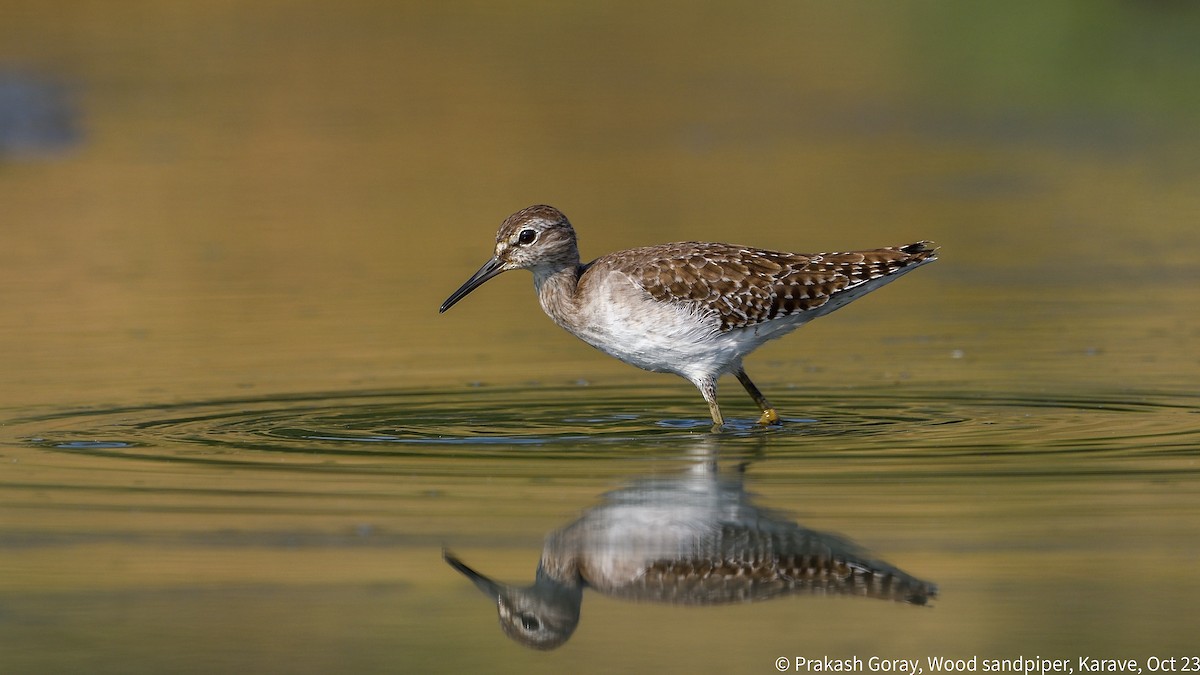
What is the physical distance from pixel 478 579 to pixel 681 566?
31.1 inches

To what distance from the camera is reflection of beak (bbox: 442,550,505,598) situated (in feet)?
24.9

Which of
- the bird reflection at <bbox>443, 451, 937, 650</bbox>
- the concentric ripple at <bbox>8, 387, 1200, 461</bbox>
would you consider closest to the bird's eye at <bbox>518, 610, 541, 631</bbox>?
the bird reflection at <bbox>443, 451, 937, 650</bbox>

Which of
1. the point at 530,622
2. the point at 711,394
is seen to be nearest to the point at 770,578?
the point at 530,622

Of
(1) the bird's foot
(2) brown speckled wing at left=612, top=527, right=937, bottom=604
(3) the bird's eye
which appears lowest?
(3) the bird's eye

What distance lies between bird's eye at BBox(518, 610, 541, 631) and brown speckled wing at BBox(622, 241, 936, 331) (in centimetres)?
435

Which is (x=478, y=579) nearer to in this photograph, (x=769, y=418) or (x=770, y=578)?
(x=770, y=578)

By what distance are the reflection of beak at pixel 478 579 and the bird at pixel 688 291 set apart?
3.48m

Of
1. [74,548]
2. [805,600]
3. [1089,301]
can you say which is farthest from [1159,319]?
[74,548]

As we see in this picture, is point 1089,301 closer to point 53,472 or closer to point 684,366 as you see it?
point 684,366

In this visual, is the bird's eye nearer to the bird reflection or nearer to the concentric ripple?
the bird reflection

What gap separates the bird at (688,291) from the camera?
37.7ft

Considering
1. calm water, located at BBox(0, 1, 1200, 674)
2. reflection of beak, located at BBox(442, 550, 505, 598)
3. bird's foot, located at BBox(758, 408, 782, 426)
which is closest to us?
calm water, located at BBox(0, 1, 1200, 674)

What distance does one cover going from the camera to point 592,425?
36.5 feet

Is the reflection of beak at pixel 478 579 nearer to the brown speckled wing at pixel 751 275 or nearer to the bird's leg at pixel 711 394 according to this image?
the bird's leg at pixel 711 394
